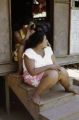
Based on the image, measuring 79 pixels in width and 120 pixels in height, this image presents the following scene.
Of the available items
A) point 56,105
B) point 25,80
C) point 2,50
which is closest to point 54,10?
point 2,50

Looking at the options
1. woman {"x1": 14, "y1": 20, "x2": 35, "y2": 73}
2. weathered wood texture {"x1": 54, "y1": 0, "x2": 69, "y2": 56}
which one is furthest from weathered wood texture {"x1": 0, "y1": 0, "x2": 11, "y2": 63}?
weathered wood texture {"x1": 54, "y1": 0, "x2": 69, "y2": 56}

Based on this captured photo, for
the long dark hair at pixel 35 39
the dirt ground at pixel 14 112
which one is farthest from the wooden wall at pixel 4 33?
the dirt ground at pixel 14 112

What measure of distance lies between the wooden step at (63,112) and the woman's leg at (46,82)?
293mm

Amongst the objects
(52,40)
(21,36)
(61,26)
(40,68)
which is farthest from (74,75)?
(40,68)

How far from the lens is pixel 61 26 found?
5.94 metres

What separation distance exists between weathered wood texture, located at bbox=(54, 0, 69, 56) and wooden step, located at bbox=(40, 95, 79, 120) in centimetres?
168

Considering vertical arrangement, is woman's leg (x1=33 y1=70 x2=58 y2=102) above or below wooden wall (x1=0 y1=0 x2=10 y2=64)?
below

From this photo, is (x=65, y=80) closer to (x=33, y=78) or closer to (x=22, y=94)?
(x=33, y=78)

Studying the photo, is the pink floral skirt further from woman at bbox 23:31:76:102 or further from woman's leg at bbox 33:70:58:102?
woman's leg at bbox 33:70:58:102

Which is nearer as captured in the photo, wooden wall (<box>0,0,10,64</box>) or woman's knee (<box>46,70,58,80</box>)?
woman's knee (<box>46,70,58,80</box>)

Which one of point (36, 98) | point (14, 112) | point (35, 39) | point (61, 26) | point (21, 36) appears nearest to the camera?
point (36, 98)

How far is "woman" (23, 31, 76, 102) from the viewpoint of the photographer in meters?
4.39

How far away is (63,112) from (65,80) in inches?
23.9

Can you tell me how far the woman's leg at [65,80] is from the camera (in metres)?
4.52
